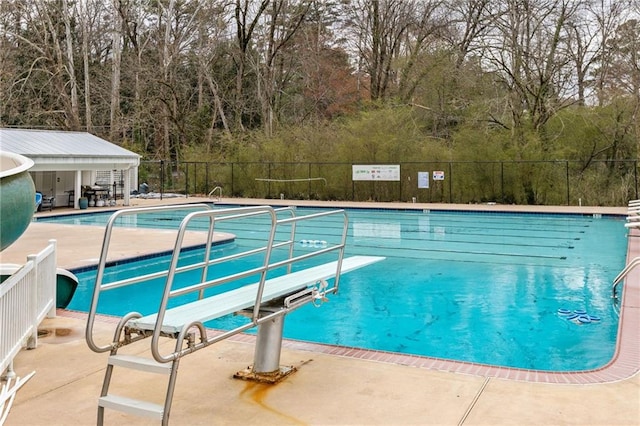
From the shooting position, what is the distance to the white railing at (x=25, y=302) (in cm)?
335

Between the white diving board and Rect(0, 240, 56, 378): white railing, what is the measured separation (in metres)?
1.08

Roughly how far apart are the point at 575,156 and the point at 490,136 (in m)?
3.41

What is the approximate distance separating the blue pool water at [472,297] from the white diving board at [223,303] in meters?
1.85

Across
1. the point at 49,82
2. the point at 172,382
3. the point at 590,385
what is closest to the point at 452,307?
the point at 590,385

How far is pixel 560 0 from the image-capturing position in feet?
64.8

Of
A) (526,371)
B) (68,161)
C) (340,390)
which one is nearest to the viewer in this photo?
(340,390)

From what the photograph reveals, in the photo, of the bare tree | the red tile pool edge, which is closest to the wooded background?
the bare tree

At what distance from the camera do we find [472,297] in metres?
7.41

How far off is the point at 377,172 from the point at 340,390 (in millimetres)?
17457

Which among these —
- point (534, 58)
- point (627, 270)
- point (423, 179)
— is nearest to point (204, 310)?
point (627, 270)

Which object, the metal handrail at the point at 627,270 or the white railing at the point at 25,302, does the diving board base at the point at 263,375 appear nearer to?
the white railing at the point at 25,302

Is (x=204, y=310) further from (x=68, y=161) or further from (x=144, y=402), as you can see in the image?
(x=68, y=161)

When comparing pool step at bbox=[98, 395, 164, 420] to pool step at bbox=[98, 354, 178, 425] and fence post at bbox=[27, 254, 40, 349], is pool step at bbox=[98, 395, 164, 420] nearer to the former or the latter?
pool step at bbox=[98, 354, 178, 425]

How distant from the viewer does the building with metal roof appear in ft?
54.3
